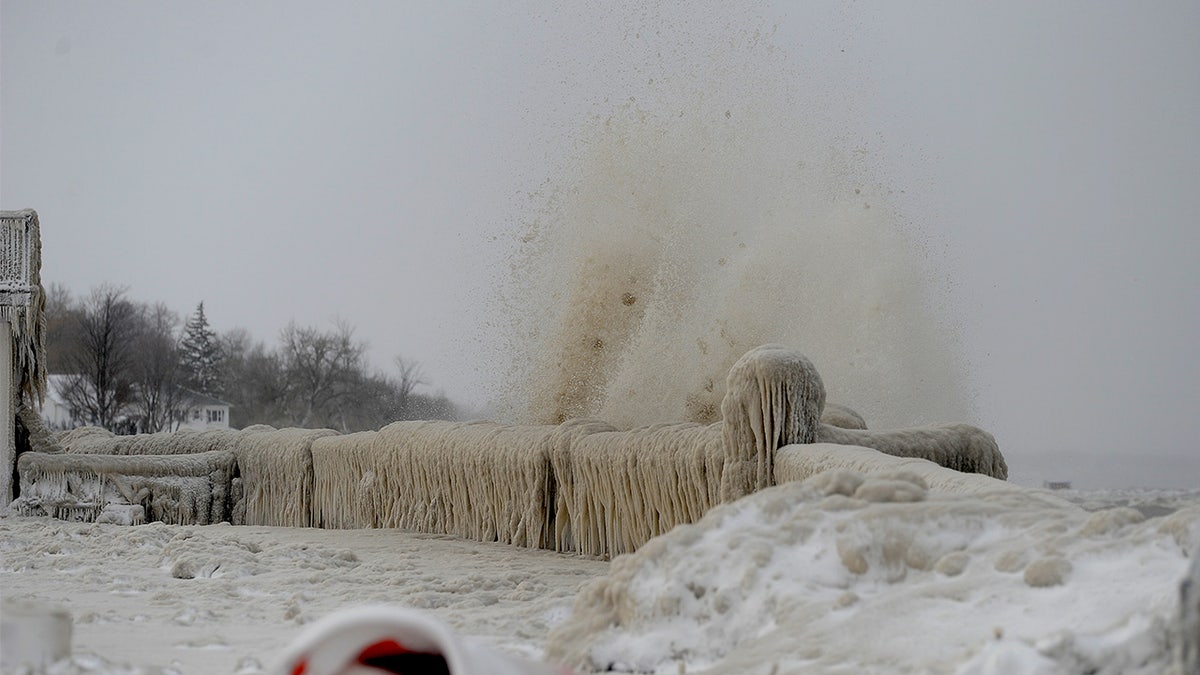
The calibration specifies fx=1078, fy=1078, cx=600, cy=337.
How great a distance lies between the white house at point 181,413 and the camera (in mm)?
22500

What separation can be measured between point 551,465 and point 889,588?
380 centimetres

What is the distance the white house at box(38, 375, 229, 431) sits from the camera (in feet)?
73.8

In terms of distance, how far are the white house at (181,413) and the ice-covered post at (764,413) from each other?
1798cm

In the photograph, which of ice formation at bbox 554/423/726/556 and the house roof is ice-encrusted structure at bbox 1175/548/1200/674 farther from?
the house roof

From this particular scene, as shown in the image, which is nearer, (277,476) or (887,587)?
(887,587)

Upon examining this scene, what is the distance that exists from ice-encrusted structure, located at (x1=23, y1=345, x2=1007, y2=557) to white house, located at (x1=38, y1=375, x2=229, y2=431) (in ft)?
42.9

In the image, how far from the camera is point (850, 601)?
93.0 inches

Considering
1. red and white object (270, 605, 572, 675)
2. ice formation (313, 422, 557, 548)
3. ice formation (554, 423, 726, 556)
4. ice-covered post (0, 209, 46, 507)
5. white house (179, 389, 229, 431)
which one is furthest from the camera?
white house (179, 389, 229, 431)

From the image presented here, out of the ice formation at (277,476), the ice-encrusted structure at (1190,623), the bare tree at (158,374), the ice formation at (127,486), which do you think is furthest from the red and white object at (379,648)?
the bare tree at (158,374)

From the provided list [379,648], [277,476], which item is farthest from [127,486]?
[379,648]

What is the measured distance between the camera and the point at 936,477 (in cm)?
326

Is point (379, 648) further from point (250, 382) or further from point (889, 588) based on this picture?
point (250, 382)

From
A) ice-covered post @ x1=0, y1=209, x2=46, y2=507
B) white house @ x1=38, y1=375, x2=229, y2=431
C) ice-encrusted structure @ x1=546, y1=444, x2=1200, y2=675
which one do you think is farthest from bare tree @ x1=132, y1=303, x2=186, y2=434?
ice-encrusted structure @ x1=546, y1=444, x2=1200, y2=675

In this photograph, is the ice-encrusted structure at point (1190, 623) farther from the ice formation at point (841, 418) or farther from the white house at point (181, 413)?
the white house at point (181, 413)
